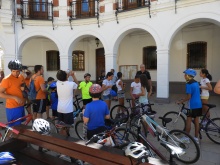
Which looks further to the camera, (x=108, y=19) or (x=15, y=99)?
(x=108, y=19)

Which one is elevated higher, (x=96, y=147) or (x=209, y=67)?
(x=209, y=67)

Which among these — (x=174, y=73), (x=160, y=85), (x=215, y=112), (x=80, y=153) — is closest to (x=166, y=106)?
(x=160, y=85)

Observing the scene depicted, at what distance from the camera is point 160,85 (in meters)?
9.02

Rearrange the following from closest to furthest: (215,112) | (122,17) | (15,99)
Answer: (15,99) < (215,112) < (122,17)

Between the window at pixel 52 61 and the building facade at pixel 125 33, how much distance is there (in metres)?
3.22

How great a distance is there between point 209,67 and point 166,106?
14.3ft

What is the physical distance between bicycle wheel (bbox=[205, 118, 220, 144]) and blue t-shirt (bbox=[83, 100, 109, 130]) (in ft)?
8.45

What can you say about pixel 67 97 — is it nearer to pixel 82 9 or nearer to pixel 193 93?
pixel 193 93

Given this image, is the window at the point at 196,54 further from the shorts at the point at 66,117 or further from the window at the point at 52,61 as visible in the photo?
the window at the point at 52,61

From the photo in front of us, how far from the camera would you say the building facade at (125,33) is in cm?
888

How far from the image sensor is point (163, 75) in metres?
8.93

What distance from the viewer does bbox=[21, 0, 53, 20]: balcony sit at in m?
11.4

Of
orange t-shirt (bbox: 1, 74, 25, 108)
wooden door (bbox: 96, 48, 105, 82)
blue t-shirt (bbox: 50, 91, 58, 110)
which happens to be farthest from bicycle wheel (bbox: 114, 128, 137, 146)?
wooden door (bbox: 96, 48, 105, 82)

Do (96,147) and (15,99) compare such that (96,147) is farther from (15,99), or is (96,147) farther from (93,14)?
(93,14)
